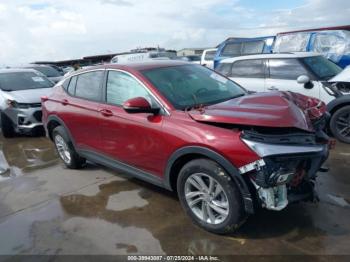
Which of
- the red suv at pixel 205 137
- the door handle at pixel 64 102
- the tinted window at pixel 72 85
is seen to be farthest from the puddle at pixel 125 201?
the tinted window at pixel 72 85

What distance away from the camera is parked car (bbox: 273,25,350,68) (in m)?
10.3

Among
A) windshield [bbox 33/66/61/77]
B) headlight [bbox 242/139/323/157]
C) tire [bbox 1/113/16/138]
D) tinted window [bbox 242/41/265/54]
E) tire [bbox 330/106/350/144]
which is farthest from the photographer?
windshield [bbox 33/66/61/77]

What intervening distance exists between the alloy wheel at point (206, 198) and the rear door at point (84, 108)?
169 centimetres

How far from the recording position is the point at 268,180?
3.12 m

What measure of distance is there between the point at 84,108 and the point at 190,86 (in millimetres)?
1591

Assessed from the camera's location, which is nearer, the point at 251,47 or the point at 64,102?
the point at 64,102

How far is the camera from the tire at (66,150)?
18.6ft

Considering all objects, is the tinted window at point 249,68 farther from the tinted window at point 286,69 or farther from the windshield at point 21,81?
the windshield at point 21,81

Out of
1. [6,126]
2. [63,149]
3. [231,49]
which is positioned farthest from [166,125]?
[231,49]

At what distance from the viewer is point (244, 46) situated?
12914mm

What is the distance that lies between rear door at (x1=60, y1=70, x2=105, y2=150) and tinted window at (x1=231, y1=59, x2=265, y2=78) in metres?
3.87

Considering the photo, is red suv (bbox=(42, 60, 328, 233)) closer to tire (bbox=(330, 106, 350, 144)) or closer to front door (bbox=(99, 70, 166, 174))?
front door (bbox=(99, 70, 166, 174))

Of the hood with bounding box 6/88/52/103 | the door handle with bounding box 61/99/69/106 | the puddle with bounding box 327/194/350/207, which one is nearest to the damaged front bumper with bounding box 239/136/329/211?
the puddle with bounding box 327/194/350/207

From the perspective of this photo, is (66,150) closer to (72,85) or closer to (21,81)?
(72,85)
